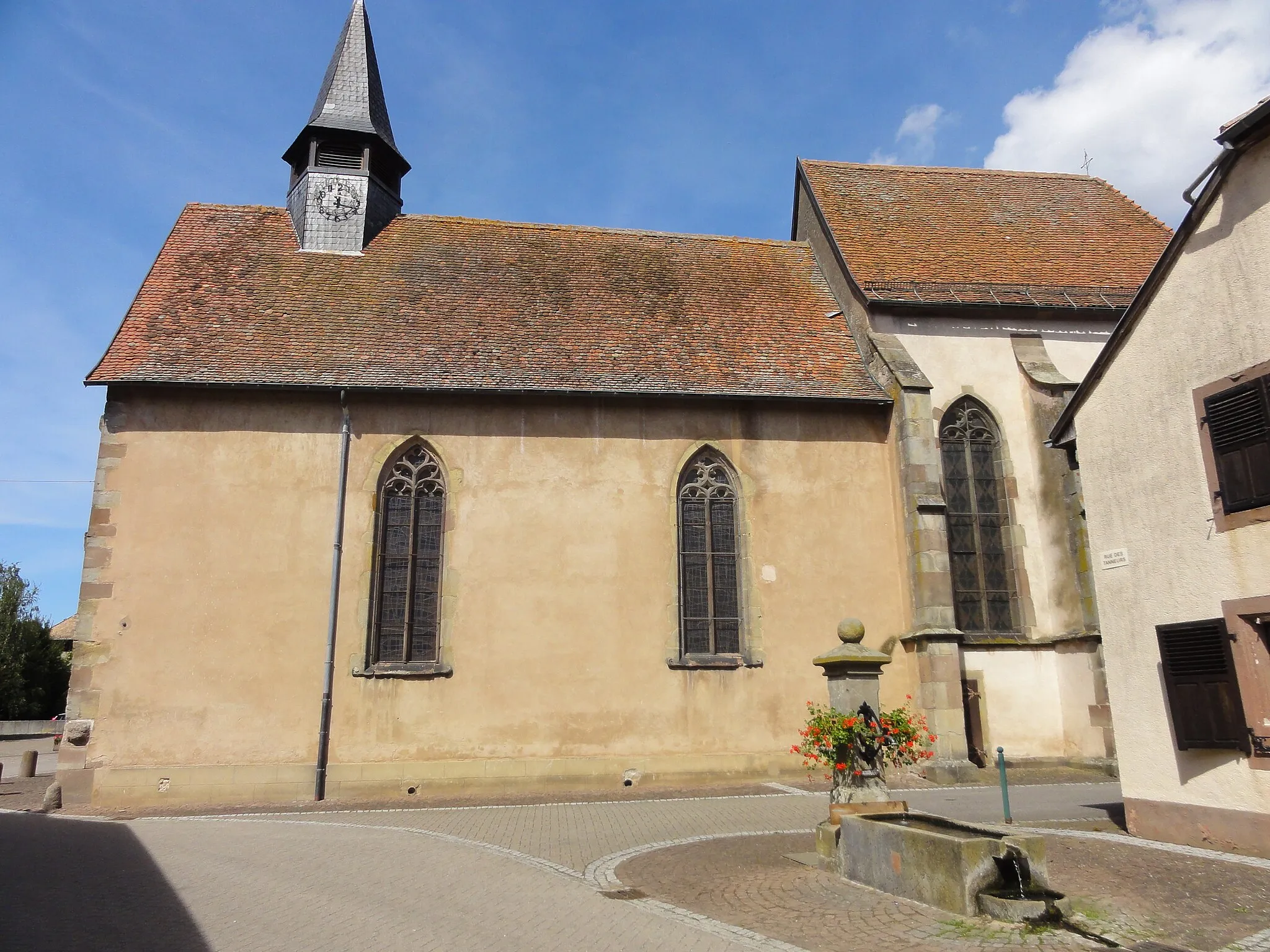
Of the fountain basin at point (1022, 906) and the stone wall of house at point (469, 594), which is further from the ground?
the stone wall of house at point (469, 594)

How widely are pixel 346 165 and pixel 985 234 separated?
12.8 metres

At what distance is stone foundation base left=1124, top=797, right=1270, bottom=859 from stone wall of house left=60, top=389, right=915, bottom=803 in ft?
16.5

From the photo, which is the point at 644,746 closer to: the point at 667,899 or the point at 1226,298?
the point at 667,899

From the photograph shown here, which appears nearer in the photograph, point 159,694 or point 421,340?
point 159,694

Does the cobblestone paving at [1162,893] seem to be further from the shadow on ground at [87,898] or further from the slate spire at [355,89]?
the slate spire at [355,89]

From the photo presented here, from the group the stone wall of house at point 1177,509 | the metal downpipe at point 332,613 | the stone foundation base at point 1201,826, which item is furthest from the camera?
the metal downpipe at point 332,613

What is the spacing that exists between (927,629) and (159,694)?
11.0m

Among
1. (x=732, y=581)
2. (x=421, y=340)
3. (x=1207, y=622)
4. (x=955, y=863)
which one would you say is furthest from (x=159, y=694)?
(x=1207, y=622)

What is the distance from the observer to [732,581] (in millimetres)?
14109

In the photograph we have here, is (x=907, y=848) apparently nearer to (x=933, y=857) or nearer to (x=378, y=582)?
(x=933, y=857)

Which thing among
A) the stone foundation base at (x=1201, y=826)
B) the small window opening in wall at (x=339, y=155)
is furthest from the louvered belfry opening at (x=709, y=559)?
the small window opening in wall at (x=339, y=155)

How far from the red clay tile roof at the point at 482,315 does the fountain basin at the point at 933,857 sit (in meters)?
8.16

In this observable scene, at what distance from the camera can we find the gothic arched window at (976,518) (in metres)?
14.3

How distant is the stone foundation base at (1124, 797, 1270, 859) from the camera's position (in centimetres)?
765
